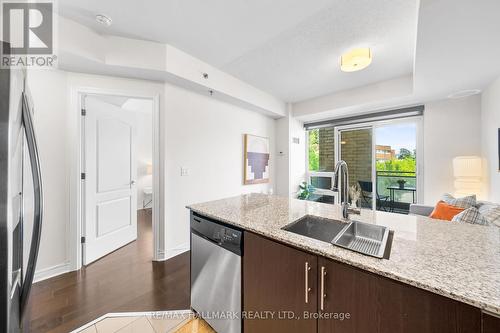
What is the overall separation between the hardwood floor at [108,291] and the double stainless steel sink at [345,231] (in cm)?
126

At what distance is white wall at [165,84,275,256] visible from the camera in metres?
2.59

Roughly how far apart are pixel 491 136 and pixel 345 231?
2928 mm

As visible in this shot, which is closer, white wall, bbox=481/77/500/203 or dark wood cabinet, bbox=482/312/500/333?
dark wood cabinet, bbox=482/312/500/333

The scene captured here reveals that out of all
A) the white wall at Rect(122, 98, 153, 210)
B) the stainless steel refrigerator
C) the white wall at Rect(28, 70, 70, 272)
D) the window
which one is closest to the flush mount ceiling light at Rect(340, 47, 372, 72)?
the window

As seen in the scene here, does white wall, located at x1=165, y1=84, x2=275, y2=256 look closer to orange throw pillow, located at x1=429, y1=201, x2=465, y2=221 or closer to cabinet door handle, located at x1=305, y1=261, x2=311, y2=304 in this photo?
cabinet door handle, located at x1=305, y1=261, x2=311, y2=304

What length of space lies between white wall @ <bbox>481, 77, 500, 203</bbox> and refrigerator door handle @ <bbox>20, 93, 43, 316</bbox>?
4004 millimetres

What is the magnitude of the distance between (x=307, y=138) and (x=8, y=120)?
4.81 meters

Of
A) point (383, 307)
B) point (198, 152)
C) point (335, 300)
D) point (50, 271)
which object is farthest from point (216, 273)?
point (50, 271)

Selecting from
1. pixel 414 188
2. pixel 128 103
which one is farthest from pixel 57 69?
pixel 414 188

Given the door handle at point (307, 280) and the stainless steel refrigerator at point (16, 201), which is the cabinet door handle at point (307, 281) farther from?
the stainless steel refrigerator at point (16, 201)

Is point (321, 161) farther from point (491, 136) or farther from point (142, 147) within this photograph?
point (142, 147)

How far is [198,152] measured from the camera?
294cm

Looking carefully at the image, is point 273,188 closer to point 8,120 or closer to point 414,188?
point 414,188

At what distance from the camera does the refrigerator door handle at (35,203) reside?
725mm
